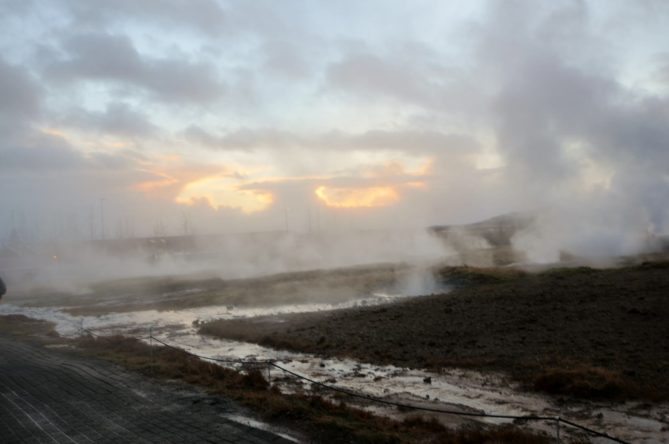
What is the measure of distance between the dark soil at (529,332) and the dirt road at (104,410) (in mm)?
8248

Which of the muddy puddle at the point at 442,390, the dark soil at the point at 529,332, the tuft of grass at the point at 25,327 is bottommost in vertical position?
the muddy puddle at the point at 442,390

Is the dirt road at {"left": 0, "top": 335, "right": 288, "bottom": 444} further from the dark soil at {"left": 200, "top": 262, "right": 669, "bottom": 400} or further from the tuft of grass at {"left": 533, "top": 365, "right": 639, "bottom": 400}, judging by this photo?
the tuft of grass at {"left": 533, "top": 365, "right": 639, "bottom": 400}

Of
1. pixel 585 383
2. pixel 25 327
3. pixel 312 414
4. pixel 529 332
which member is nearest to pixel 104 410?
pixel 312 414

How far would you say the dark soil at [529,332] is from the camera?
48.8 ft

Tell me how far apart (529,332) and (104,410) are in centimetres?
1678

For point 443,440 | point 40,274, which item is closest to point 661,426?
point 443,440

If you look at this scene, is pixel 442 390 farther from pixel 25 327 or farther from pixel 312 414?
pixel 25 327

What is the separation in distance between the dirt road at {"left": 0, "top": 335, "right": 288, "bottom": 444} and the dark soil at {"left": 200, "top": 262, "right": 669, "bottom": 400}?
27.1 feet

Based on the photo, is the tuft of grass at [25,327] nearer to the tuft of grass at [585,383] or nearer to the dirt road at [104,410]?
the dirt road at [104,410]

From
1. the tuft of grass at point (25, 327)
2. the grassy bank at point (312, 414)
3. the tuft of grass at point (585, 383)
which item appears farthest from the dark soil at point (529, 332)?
the tuft of grass at point (25, 327)

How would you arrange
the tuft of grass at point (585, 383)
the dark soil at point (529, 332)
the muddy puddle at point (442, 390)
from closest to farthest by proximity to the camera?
the muddy puddle at point (442, 390) < the tuft of grass at point (585, 383) < the dark soil at point (529, 332)

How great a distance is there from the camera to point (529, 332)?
21.5 meters

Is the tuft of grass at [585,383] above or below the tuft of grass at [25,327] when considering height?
below

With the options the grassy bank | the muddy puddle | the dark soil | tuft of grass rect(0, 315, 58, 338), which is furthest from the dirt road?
tuft of grass rect(0, 315, 58, 338)
